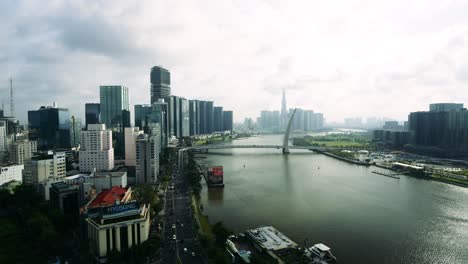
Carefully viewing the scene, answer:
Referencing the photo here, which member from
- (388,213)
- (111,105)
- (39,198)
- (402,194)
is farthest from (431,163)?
(111,105)

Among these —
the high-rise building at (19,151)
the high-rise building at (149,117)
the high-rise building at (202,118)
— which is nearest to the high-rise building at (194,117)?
the high-rise building at (202,118)

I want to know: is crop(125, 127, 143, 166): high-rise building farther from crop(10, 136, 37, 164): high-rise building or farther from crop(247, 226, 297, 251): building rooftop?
crop(247, 226, 297, 251): building rooftop

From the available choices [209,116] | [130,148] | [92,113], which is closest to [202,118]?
[209,116]

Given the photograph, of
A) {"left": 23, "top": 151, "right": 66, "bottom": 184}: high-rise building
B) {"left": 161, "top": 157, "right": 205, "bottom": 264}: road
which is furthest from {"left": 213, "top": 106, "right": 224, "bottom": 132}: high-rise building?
{"left": 161, "top": 157, "right": 205, "bottom": 264}: road

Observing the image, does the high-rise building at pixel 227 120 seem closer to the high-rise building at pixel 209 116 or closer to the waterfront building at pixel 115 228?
the high-rise building at pixel 209 116

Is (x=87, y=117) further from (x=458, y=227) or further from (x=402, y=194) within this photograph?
(x=458, y=227)

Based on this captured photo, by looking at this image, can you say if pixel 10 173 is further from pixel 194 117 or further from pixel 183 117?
pixel 194 117
